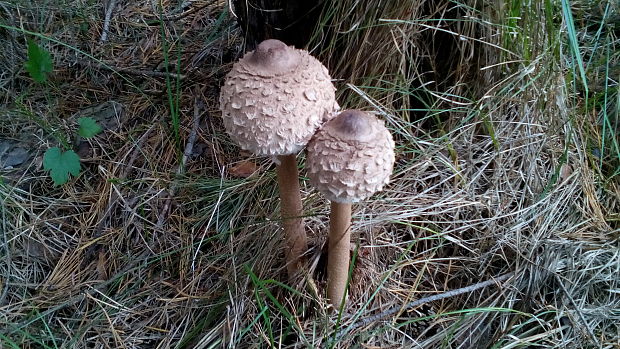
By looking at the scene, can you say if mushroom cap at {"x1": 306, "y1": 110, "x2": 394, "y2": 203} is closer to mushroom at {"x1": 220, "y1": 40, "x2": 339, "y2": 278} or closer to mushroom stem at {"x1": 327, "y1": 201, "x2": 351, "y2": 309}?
mushroom at {"x1": 220, "y1": 40, "x2": 339, "y2": 278}

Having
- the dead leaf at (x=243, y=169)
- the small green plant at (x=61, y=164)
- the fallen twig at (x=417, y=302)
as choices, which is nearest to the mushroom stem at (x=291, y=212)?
the fallen twig at (x=417, y=302)

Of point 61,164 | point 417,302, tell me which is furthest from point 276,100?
point 61,164

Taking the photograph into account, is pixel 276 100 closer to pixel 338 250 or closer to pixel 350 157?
pixel 350 157

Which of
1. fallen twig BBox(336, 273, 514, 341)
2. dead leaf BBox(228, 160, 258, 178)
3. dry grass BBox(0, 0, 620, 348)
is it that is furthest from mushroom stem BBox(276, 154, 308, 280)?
dead leaf BBox(228, 160, 258, 178)

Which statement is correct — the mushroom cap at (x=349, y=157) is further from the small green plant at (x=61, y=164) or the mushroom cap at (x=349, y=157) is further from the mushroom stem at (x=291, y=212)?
the small green plant at (x=61, y=164)

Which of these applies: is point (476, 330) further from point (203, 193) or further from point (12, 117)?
point (12, 117)

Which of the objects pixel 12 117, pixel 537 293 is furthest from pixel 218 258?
pixel 12 117
